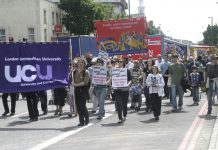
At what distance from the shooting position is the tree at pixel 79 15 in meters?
68.8

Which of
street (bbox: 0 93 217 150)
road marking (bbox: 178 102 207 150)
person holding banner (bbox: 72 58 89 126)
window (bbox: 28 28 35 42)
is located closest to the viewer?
road marking (bbox: 178 102 207 150)

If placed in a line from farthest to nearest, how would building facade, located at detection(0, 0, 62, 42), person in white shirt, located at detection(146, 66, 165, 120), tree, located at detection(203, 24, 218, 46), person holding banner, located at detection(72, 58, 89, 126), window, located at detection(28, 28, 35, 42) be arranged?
tree, located at detection(203, 24, 218, 46) < window, located at detection(28, 28, 35, 42) < building facade, located at detection(0, 0, 62, 42) < person in white shirt, located at detection(146, 66, 165, 120) < person holding banner, located at detection(72, 58, 89, 126)

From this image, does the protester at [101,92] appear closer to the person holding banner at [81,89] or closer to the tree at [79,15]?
the person holding banner at [81,89]

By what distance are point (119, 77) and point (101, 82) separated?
647 mm

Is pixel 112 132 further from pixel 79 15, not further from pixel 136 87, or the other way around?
pixel 79 15

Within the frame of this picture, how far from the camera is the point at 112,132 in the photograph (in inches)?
480

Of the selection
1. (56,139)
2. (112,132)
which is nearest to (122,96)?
(112,132)

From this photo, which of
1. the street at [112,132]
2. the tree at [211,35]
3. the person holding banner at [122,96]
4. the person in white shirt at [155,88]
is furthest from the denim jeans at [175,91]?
the tree at [211,35]

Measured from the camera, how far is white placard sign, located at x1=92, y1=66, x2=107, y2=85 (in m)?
15.0

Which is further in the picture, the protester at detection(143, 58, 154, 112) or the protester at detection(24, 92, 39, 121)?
the protester at detection(143, 58, 154, 112)

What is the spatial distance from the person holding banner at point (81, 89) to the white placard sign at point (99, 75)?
1321 mm

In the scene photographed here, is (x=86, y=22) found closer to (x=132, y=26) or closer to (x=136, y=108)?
(x=132, y=26)

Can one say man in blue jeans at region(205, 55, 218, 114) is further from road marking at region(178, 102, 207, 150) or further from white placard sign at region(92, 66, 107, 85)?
white placard sign at region(92, 66, 107, 85)

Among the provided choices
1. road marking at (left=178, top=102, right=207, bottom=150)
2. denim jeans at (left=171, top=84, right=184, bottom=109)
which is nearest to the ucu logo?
road marking at (left=178, top=102, right=207, bottom=150)
